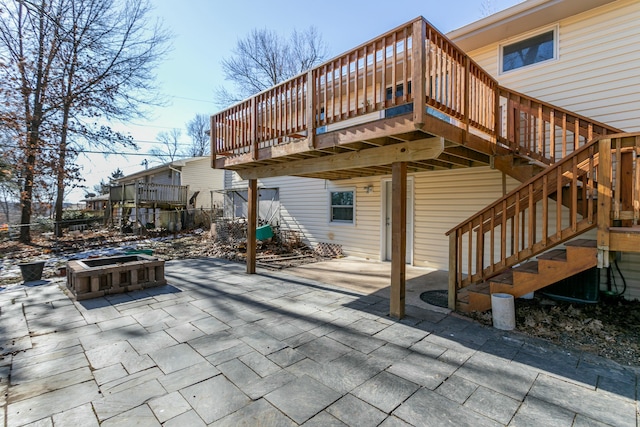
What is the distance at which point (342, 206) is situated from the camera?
27.2 ft

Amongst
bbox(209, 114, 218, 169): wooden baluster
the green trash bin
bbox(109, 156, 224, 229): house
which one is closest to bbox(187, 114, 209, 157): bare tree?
bbox(109, 156, 224, 229): house

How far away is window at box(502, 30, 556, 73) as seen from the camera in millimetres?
5078

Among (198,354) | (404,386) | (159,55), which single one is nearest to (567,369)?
(404,386)

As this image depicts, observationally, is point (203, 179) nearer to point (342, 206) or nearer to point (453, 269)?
point (342, 206)

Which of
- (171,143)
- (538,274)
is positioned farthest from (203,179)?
(171,143)

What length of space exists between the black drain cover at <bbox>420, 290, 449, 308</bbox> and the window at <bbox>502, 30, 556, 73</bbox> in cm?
433

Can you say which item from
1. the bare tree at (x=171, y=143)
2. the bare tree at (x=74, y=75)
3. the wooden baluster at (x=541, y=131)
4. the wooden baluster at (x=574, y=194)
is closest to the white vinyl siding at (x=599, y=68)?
the wooden baluster at (x=541, y=131)

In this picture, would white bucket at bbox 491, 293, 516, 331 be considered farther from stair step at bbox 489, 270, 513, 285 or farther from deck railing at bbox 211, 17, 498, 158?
deck railing at bbox 211, 17, 498, 158

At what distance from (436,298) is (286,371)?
282 cm

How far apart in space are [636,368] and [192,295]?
5.13m

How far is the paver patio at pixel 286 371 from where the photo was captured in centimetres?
195

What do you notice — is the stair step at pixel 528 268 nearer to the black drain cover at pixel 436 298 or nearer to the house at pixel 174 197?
the black drain cover at pixel 436 298

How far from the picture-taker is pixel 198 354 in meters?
2.76

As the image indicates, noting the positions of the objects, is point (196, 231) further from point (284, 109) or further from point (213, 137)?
point (284, 109)
